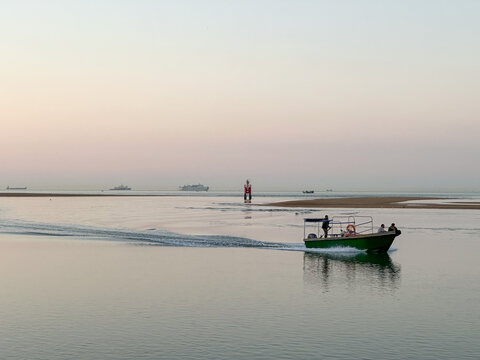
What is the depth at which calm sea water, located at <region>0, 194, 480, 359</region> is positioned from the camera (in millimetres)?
17922

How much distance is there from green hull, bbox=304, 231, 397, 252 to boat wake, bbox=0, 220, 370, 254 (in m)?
0.42

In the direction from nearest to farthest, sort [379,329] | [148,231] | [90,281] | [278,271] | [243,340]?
[243,340], [379,329], [90,281], [278,271], [148,231]

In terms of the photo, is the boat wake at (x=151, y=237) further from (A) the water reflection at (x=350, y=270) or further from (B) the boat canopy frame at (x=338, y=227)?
(A) the water reflection at (x=350, y=270)

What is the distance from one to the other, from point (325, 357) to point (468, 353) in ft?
14.6

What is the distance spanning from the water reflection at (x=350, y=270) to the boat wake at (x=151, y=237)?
10.4ft

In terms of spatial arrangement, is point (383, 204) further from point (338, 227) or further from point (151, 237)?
point (151, 237)

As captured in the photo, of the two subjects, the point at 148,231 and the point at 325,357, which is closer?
the point at 325,357

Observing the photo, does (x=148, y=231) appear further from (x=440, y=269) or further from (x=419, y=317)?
(x=419, y=317)

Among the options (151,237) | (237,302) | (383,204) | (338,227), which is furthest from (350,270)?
(383,204)

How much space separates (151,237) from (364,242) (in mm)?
22179

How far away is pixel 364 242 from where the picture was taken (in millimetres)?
44406

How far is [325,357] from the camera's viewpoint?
16828 millimetres

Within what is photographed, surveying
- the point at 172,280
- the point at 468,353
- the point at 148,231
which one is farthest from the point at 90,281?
the point at 148,231

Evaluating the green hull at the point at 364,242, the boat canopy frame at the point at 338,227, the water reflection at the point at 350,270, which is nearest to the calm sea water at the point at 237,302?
the water reflection at the point at 350,270
